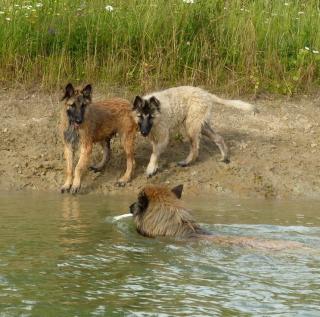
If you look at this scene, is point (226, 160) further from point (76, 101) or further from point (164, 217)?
point (164, 217)

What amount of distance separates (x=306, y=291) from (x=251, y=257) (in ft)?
3.47

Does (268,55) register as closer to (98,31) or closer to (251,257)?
(98,31)

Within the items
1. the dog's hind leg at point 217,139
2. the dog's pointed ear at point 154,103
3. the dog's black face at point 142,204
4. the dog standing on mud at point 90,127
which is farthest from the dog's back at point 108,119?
the dog's black face at point 142,204

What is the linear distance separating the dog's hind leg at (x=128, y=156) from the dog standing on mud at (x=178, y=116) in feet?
0.79

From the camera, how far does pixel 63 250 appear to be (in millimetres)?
8398

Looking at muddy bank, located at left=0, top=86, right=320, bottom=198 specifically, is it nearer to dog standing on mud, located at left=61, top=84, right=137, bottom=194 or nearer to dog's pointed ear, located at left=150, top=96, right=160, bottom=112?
dog standing on mud, located at left=61, top=84, right=137, bottom=194

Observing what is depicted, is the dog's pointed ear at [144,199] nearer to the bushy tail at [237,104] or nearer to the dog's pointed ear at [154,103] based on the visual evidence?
the dog's pointed ear at [154,103]

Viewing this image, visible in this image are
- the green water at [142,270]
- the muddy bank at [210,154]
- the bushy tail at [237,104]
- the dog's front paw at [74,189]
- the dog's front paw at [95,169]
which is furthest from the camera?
the bushy tail at [237,104]

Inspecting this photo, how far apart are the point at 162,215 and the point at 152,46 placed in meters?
6.18

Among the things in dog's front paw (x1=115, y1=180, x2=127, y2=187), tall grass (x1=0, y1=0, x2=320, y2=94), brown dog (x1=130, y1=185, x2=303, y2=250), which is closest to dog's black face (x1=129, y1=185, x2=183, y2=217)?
brown dog (x1=130, y1=185, x2=303, y2=250)

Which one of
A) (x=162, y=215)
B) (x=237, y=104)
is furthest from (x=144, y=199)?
(x=237, y=104)

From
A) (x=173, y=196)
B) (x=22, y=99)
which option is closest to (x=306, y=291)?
(x=173, y=196)

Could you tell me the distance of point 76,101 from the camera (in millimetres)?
12281

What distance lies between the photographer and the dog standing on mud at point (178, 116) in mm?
12633
